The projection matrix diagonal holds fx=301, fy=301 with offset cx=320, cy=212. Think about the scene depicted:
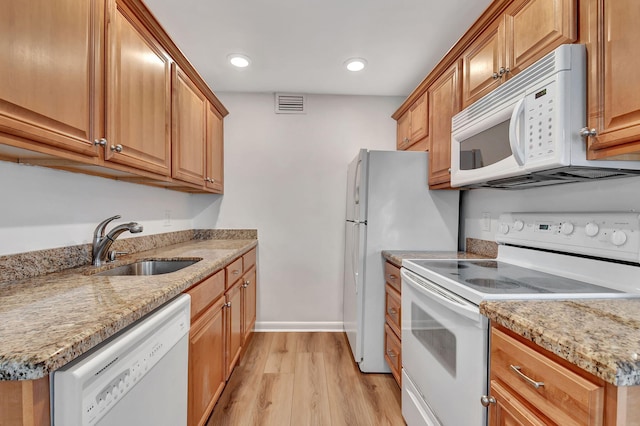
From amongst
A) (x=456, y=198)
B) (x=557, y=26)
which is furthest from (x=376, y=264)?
(x=557, y=26)

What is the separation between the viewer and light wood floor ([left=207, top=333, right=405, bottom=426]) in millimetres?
1762

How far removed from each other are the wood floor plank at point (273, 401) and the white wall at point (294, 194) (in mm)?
856

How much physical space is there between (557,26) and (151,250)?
2522 mm

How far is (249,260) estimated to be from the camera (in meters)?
2.63

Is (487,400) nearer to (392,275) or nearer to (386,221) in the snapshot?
(392,275)

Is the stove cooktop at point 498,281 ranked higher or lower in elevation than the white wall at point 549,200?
lower

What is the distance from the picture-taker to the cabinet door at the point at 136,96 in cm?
126

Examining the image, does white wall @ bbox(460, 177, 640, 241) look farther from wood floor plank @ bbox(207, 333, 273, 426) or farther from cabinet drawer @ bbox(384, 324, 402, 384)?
wood floor plank @ bbox(207, 333, 273, 426)

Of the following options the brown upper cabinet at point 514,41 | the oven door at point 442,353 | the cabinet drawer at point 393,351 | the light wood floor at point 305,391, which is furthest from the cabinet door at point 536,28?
the light wood floor at point 305,391

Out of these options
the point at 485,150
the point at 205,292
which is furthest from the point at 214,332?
the point at 485,150

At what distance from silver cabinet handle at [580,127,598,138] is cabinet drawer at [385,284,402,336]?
4.11ft

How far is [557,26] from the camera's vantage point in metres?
1.12

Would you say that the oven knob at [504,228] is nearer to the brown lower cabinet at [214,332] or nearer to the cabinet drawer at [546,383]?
the cabinet drawer at [546,383]

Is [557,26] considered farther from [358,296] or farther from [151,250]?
[151,250]
